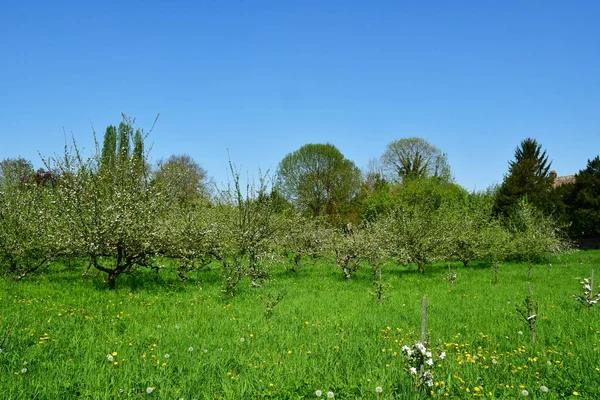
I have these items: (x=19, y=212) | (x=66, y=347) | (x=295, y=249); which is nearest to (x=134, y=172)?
(x=19, y=212)

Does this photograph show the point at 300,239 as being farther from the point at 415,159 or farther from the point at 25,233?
the point at 415,159

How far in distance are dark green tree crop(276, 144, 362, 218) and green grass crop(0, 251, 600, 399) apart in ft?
108

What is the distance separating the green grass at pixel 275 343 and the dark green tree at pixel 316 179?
108 feet

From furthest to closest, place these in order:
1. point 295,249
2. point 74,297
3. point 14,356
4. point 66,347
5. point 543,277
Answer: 1. point 295,249
2. point 543,277
3. point 74,297
4. point 66,347
5. point 14,356

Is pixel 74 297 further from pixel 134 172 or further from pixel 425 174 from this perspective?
pixel 425 174

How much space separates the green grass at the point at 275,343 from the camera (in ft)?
16.2

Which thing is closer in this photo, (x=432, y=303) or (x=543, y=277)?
(x=432, y=303)

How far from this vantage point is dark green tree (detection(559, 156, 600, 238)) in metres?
39.6

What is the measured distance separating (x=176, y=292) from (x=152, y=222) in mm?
2332

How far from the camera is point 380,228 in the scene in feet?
63.6

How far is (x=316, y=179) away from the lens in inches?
1806

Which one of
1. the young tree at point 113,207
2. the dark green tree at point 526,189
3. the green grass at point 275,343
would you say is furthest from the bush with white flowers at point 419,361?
the dark green tree at point 526,189

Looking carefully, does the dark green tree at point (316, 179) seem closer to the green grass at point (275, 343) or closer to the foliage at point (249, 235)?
the foliage at point (249, 235)

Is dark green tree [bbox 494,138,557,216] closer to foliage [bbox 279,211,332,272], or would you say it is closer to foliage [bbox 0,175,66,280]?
foliage [bbox 279,211,332,272]
